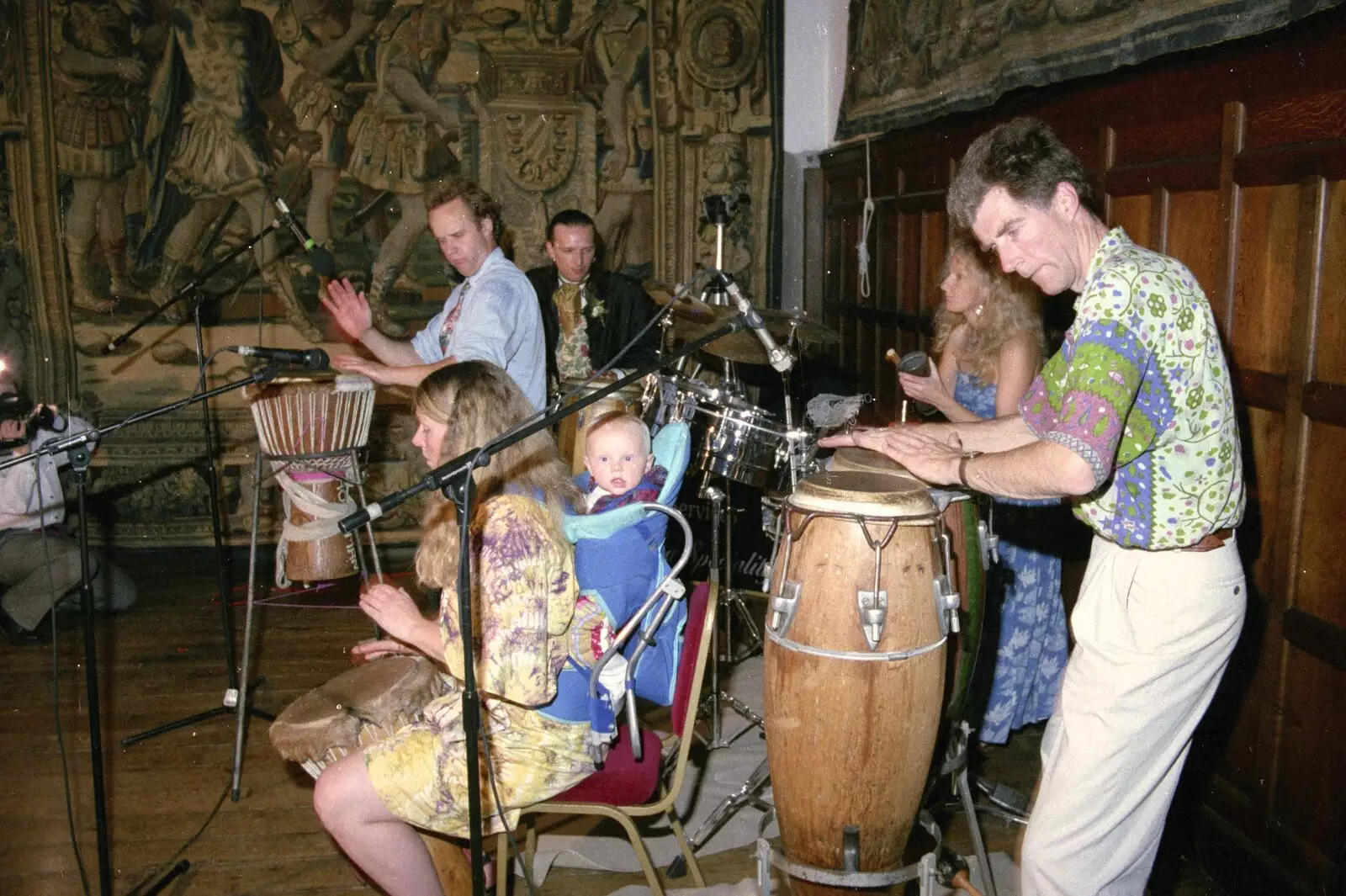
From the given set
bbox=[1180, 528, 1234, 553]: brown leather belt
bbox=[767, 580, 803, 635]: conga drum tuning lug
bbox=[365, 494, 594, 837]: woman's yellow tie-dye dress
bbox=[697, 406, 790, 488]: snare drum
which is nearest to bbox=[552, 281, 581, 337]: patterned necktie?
bbox=[697, 406, 790, 488]: snare drum

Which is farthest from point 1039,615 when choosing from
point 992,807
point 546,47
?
point 546,47

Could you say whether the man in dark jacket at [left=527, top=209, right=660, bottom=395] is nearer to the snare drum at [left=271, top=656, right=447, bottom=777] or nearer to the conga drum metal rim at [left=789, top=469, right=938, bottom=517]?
the snare drum at [left=271, top=656, right=447, bottom=777]

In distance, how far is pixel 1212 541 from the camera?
2076 mm

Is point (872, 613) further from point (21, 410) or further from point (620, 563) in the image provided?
point (21, 410)

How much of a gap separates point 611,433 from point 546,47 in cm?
432

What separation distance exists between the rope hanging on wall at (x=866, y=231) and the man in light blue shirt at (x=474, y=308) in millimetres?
2265

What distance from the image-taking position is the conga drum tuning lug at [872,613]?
7.48 ft

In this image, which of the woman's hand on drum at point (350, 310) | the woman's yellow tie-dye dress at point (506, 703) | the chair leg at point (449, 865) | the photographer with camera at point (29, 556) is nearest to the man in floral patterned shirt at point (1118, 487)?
the woman's yellow tie-dye dress at point (506, 703)

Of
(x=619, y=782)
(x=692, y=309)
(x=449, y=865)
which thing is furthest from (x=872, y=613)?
(x=692, y=309)

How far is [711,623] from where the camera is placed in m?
2.61

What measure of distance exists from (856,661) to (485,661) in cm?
77

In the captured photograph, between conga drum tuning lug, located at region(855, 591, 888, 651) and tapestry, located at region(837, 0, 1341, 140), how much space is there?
152 centimetres

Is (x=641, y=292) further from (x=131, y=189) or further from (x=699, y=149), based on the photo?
(x=131, y=189)

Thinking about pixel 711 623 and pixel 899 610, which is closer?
pixel 899 610
